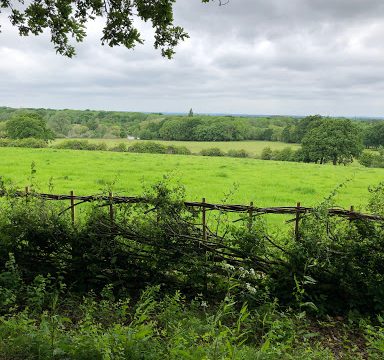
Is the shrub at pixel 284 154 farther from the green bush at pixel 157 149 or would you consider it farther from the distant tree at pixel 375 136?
the distant tree at pixel 375 136

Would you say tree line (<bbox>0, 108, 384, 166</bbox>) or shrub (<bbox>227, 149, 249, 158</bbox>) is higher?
tree line (<bbox>0, 108, 384, 166</bbox>)

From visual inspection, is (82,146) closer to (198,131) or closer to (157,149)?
(157,149)

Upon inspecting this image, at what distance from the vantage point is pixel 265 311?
19.4 feet

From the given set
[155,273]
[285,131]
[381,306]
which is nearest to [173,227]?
[155,273]

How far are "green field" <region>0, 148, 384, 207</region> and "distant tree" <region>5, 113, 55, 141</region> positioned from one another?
25.0m

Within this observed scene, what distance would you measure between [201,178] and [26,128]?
41.7m

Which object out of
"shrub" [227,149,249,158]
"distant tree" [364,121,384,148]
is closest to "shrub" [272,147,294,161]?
"shrub" [227,149,249,158]

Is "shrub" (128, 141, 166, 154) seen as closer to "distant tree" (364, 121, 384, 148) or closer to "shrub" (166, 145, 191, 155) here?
"shrub" (166, 145, 191, 155)

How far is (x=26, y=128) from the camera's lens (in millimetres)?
55438

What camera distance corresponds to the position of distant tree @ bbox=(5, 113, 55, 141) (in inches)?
2184

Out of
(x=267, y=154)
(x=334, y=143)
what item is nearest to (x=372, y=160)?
(x=334, y=143)

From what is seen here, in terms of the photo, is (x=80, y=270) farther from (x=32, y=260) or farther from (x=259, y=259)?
(x=259, y=259)

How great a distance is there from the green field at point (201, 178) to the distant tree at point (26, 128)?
81.9ft

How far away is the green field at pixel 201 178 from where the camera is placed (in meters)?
18.4
